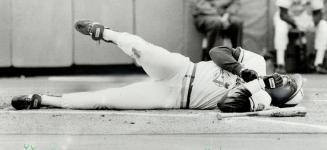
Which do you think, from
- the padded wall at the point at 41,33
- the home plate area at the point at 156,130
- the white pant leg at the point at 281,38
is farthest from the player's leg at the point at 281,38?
the home plate area at the point at 156,130

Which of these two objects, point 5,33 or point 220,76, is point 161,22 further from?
point 220,76

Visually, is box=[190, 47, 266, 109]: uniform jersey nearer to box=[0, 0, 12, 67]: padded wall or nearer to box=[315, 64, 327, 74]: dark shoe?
box=[315, 64, 327, 74]: dark shoe

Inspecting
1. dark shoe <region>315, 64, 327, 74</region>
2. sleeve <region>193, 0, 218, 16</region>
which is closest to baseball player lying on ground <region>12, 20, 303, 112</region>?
sleeve <region>193, 0, 218, 16</region>

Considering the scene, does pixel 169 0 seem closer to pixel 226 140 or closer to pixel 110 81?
pixel 110 81

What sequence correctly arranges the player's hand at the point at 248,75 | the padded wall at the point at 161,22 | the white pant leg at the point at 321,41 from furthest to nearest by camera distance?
the padded wall at the point at 161,22, the white pant leg at the point at 321,41, the player's hand at the point at 248,75

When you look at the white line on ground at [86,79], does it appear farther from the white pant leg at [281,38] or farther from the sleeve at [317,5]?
the sleeve at [317,5]

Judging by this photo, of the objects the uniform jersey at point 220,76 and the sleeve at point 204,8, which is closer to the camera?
the uniform jersey at point 220,76

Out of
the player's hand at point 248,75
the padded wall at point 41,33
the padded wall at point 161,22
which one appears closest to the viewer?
the player's hand at point 248,75

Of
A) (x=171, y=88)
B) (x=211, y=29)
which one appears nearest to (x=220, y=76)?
(x=171, y=88)

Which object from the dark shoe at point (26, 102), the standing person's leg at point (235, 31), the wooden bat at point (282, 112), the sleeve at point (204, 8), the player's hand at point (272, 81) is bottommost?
the wooden bat at point (282, 112)
